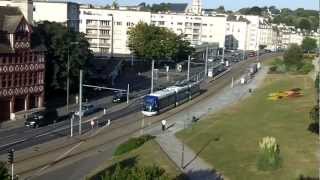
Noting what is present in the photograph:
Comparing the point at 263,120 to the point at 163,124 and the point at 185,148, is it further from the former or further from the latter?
the point at 185,148

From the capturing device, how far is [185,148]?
64.4m

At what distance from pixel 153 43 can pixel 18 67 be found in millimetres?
70107

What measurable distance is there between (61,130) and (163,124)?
12.5 m

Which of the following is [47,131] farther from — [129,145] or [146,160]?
[146,160]

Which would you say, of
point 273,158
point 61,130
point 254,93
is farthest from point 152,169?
point 254,93

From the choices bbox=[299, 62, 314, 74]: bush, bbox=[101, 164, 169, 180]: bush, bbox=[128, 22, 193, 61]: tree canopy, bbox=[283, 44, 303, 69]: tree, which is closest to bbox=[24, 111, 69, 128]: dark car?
bbox=[101, 164, 169, 180]: bush

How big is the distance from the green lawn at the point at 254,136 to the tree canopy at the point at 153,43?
164ft

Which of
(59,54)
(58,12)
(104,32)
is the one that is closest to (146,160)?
(59,54)

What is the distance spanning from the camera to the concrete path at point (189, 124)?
53625 mm

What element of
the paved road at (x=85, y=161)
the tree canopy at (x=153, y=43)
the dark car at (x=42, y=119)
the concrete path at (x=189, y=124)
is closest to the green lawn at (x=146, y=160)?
the concrete path at (x=189, y=124)

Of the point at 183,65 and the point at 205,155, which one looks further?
the point at 183,65

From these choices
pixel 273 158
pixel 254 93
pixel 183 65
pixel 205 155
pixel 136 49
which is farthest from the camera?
pixel 183 65

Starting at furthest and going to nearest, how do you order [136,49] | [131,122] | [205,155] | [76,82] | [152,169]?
[136,49]
[76,82]
[131,122]
[205,155]
[152,169]

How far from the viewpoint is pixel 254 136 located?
6756 centimetres
